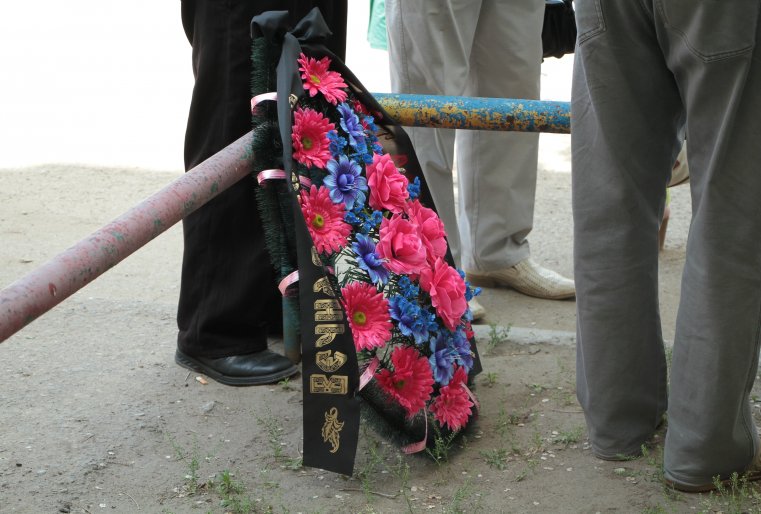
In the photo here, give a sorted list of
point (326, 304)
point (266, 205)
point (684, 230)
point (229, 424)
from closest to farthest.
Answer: point (326, 304) < point (266, 205) < point (229, 424) < point (684, 230)

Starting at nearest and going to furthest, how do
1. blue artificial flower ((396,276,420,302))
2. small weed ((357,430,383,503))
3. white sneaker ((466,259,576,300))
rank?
1. small weed ((357,430,383,503))
2. blue artificial flower ((396,276,420,302))
3. white sneaker ((466,259,576,300))

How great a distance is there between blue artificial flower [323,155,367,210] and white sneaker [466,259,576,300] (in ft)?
4.70

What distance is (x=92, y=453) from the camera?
8.86ft

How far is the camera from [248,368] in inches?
123

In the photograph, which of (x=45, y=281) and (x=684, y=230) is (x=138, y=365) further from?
(x=684, y=230)

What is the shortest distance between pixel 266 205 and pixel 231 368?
0.70 meters

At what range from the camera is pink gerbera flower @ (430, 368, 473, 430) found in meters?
2.64

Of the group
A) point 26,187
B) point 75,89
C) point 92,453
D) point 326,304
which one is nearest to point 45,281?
point 326,304

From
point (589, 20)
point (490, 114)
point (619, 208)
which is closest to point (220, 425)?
point (490, 114)

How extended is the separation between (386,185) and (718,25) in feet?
3.11

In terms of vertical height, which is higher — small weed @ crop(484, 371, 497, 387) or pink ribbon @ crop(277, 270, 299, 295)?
pink ribbon @ crop(277, 270, 299, 295)

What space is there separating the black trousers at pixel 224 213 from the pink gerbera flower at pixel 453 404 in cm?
71

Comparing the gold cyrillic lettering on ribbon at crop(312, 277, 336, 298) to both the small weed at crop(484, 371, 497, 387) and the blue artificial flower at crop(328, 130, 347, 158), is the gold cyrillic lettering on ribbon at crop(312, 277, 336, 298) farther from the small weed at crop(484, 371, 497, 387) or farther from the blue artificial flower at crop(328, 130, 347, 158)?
the small weed at crop(484, 371, 497, 387)

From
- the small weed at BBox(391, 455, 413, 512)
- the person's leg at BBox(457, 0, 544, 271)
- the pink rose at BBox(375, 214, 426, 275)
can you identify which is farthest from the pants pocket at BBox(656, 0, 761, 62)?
the person's leg at BBox(457, 0, 544, 271)
